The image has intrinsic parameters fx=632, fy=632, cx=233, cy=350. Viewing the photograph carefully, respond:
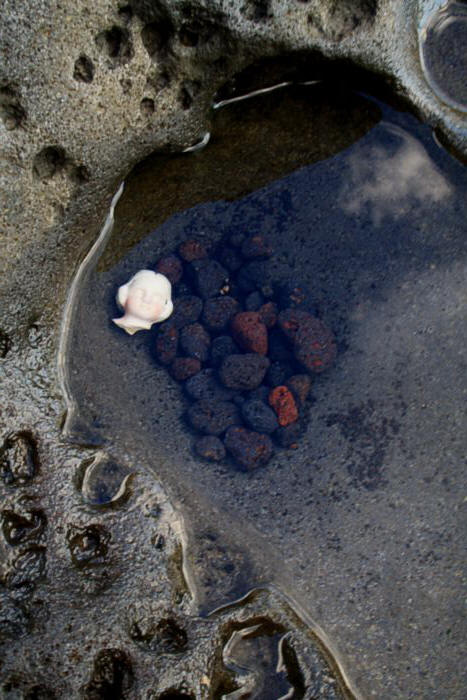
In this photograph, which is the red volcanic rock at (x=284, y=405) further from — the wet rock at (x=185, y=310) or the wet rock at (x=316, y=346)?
the wet rock at (x=185, y=310)

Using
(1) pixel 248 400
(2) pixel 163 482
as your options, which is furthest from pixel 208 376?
(2) pixel 163 482

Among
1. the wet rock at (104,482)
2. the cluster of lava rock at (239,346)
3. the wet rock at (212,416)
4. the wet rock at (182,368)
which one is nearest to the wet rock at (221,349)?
the cluster of lava rock at (239,346)

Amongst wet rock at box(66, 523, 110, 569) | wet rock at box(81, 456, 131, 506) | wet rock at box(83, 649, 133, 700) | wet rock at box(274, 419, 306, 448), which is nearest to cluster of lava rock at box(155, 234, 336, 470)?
wet rock at box(274, 419, 306, 448)

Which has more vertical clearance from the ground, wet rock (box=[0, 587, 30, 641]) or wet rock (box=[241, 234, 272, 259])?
wet rock (box=[241, 234, 272, 259])

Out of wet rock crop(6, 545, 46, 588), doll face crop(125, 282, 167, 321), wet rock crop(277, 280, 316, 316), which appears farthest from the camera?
wet rock crop(277, 280, 316, 316)

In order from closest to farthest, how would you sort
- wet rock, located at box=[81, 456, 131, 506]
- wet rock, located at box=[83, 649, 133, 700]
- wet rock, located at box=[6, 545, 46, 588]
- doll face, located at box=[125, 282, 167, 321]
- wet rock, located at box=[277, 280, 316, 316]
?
wet rock, located at box=[83, 649, 133, 700], wet rock, located at box=[6, 545, 46, 588], wet rock, located at box=[81, 456, 131, 506], doll face, located at box=[125, 282, 167, 321], wet rock, located at box=[277, 280, 316, 316]

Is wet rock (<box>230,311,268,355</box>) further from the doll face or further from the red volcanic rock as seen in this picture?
the doll face

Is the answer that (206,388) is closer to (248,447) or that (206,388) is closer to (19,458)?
(248,447)

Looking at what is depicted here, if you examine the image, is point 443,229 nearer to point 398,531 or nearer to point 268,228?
point 268,228
